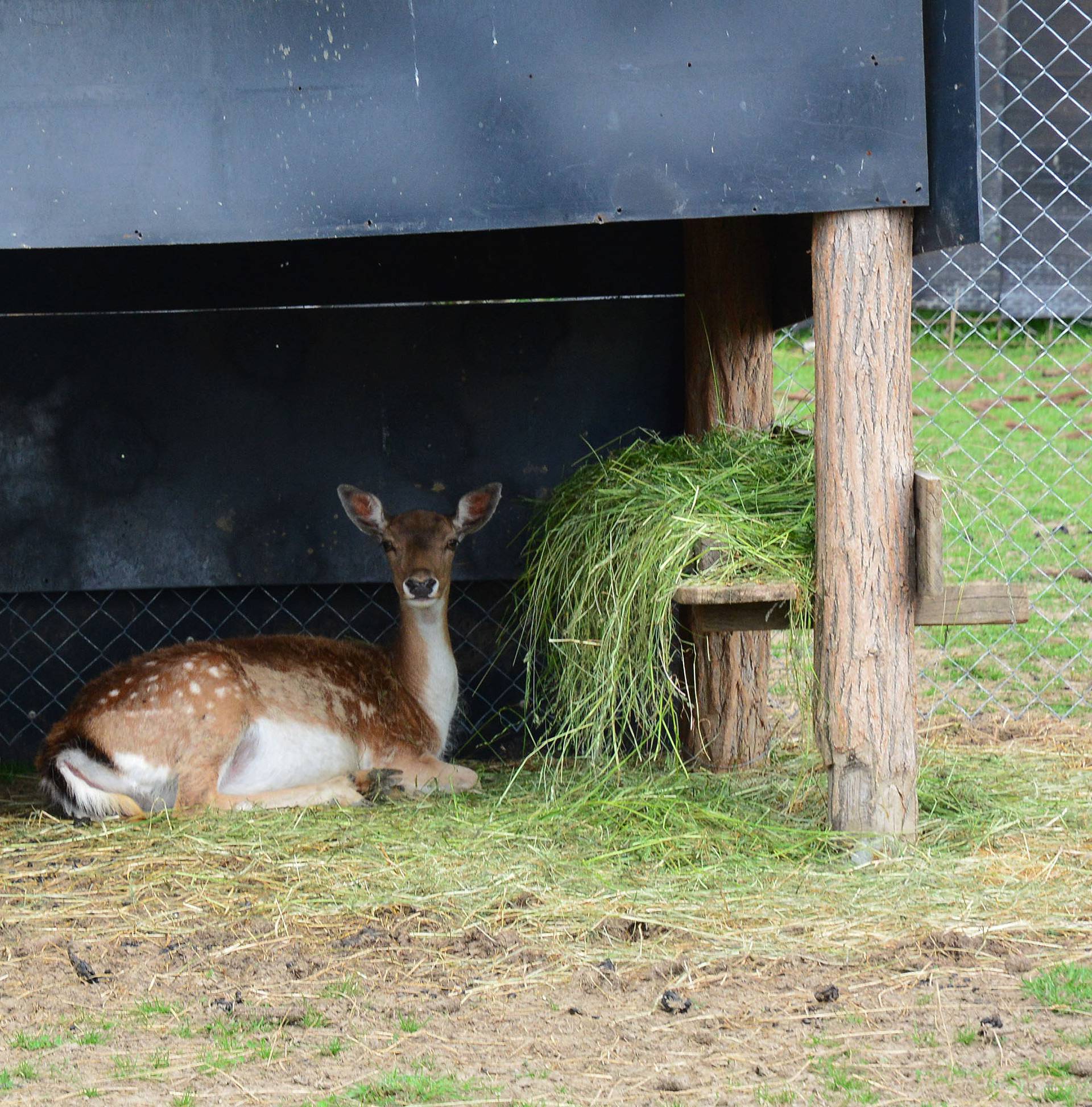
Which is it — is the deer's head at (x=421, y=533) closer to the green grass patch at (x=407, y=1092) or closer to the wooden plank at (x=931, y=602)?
the wooden plank at (x=931, y=602)

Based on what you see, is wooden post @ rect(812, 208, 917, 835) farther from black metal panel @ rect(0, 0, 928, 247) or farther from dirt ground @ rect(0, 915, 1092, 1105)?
dirt ground @ rect(0, 915, 1092, 1105)

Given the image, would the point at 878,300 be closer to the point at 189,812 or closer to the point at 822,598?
the point at 822,598

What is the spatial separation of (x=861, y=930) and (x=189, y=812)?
240cm

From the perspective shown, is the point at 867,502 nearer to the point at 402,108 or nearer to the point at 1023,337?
the point at 402,108

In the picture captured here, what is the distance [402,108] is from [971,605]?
2084mm

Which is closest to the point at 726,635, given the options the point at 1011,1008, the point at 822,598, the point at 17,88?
the point at 822,598

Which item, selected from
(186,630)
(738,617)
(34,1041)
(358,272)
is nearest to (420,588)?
(186,630)

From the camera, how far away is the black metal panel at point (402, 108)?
13.1ft

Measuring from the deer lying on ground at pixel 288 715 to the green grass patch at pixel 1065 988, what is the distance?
2.43 metres

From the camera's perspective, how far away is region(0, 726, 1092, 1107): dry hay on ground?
9.53ft

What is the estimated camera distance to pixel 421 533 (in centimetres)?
564

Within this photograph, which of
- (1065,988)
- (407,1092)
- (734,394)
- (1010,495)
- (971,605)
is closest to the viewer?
(407,1092)

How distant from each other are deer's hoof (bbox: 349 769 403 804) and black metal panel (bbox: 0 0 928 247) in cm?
214

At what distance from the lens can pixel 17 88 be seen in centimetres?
400
